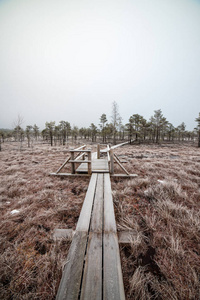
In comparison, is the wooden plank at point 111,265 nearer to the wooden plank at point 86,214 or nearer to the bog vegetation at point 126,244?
the bog vegetation at point 126,244

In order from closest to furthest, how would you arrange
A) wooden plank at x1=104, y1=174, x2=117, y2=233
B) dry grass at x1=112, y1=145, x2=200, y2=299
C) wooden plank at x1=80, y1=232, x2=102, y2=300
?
wooden plank at x1=80, y1=232, x2=102, y2=300
dry grass at x1=112, y1=145, x2=200, y2=299
wooden plank at x1=104, y1=174, x2=117, y2=233

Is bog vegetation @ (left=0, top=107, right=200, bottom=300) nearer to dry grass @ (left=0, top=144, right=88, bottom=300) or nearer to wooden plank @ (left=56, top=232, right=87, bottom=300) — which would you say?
dry grass @ (left=0, top=144, right=88, bottom=300)

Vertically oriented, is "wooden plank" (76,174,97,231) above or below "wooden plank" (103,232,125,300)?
above

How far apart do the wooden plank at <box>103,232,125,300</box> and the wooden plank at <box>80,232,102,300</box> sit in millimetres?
69

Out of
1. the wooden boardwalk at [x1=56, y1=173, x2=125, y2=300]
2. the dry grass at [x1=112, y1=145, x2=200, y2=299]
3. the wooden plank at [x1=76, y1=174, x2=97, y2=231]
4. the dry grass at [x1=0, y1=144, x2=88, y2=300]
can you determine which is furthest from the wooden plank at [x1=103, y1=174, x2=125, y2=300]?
the dry grass at [x1=0, y1=144, x2=88, y2=300]

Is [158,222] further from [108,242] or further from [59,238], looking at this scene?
[59,238]

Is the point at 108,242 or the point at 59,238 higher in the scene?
the point at 108,242

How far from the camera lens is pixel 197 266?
1.60m

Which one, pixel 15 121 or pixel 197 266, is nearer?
pixel 197 266

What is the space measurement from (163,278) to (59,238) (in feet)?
5.96

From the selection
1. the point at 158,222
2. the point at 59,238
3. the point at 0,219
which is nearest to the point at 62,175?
the point at 0,219

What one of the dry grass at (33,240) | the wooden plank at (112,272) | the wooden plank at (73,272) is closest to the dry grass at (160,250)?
the wooden plank at (112,272)

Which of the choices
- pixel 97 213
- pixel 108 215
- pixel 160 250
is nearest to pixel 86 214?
pixel 97 213

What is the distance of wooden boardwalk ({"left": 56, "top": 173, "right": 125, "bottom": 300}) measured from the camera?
3.87ft
